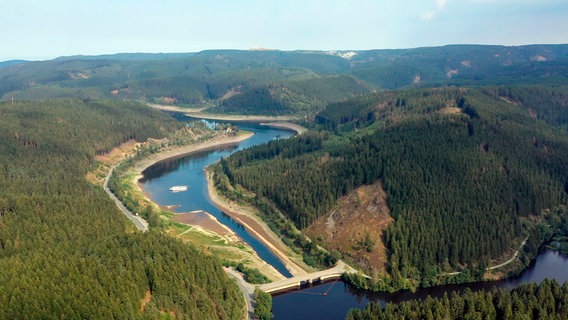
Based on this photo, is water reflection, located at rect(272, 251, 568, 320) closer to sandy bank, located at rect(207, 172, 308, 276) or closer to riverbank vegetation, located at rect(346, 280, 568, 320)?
sandy bank, located at rect(207, 172, 308, 276)

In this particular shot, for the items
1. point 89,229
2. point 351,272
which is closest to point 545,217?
point 351,272

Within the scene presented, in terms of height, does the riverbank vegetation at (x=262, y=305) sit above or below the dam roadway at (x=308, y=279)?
above

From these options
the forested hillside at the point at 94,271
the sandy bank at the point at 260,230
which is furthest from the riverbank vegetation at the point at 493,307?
the sandy bank at the point at 260,230

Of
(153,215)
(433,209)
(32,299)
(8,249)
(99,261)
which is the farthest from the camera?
(153,215)

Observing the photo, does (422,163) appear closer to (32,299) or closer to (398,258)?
(398,258)

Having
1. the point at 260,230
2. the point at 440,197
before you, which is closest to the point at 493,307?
the point at 440,197

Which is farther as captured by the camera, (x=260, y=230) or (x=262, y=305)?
(x=260, y=230)

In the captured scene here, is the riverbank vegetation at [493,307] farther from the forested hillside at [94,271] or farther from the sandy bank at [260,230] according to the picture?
the sandy bank at [260,230]

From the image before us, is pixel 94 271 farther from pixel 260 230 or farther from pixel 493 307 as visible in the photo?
pixel 493 307
